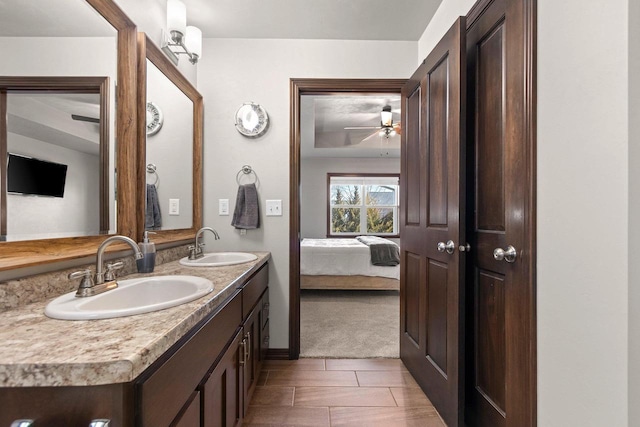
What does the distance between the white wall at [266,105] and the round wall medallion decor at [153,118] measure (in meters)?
0.56

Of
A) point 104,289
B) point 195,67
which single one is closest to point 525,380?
point 104,289

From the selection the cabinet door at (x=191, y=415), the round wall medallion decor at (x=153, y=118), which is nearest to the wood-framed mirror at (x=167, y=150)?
the round wall medallion decor at (x=153, y=118)

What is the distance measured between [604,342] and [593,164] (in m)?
0.51

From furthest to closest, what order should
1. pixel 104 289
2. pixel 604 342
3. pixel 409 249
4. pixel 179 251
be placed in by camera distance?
pixel 409 249, pixel 179 251, pixel 104 289, pixel 604 342

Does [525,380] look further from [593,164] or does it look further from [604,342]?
[593,164]

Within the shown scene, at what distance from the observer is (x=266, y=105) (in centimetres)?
236

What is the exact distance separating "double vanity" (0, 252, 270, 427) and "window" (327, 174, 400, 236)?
571cm

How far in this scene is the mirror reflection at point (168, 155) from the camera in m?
1.72

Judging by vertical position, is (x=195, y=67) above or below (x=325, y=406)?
above

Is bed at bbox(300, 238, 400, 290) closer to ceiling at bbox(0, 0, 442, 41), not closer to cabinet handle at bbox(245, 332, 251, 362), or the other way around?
cabinet handle at bbox(245, 332, 251, 362)

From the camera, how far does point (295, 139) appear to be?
7.71 feet

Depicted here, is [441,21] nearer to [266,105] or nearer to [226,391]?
[266,105]

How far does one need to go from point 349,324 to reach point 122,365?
2666 millimetres

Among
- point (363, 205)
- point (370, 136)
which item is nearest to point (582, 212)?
point (370, 136)
